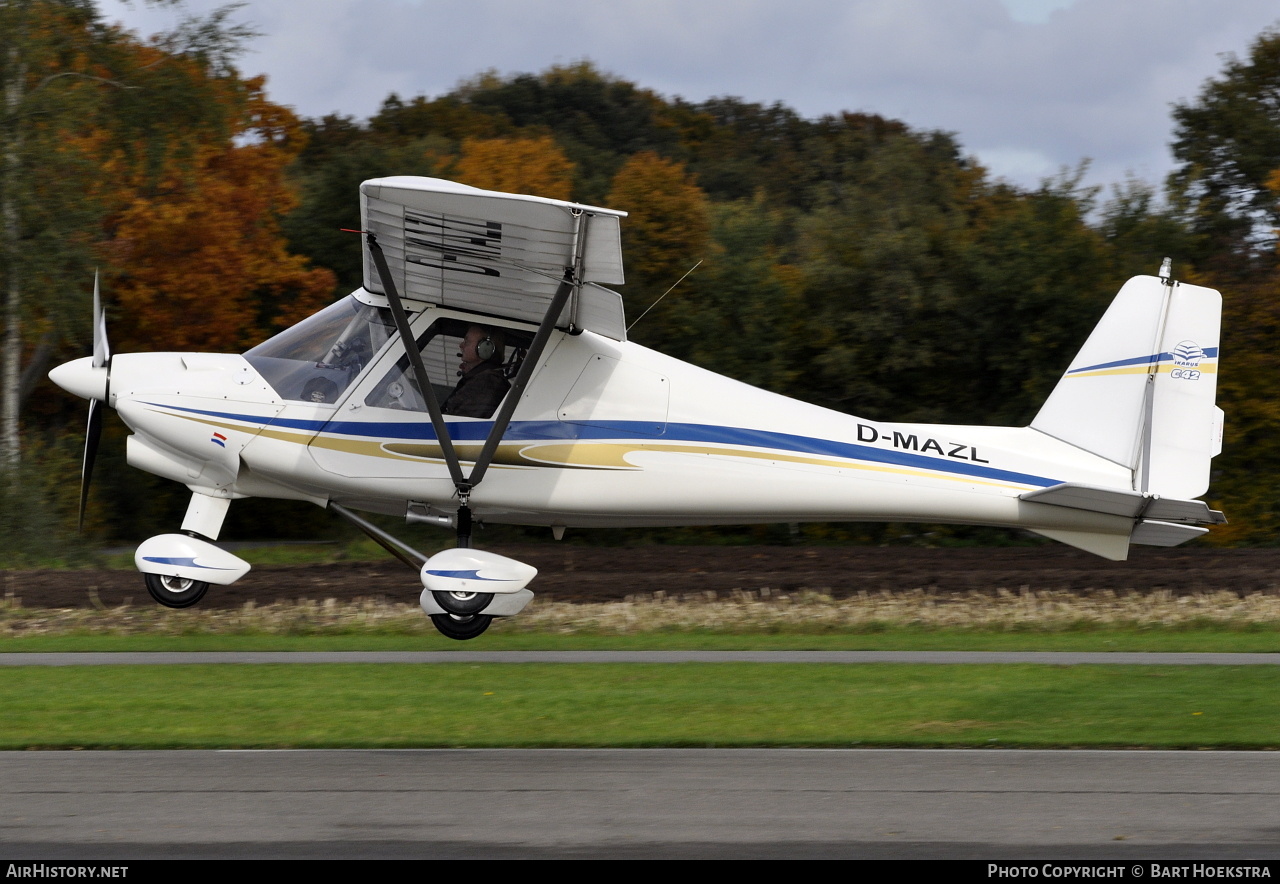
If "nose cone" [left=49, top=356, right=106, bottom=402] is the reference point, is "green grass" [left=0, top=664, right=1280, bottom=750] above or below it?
below

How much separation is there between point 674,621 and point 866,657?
2817mm

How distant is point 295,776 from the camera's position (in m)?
7.17

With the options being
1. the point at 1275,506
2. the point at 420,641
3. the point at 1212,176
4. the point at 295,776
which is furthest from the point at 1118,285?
the point at 295,776

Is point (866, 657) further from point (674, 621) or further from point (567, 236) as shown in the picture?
point (567, 236)

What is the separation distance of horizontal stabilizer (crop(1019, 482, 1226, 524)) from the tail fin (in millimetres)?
355

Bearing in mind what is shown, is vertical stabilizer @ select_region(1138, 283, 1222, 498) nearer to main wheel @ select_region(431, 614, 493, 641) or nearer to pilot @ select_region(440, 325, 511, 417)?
pilot @ select_region(440, 325, 511, 417)

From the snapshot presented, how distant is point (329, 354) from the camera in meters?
10.1

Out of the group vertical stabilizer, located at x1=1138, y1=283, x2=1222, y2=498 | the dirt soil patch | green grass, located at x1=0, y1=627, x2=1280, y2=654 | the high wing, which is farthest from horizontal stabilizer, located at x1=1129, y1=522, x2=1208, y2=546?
the dirt soil patch

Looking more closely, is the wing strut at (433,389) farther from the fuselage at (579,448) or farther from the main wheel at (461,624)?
the main wheel at (461,624)

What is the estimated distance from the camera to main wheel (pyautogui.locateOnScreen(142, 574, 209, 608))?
9805mm

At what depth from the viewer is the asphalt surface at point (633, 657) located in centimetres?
1154

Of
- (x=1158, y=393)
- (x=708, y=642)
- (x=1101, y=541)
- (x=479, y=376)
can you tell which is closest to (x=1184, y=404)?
(x=1158, y=393)

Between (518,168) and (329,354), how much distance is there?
17781 mm

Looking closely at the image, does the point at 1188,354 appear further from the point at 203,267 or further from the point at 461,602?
the point at 203,267
